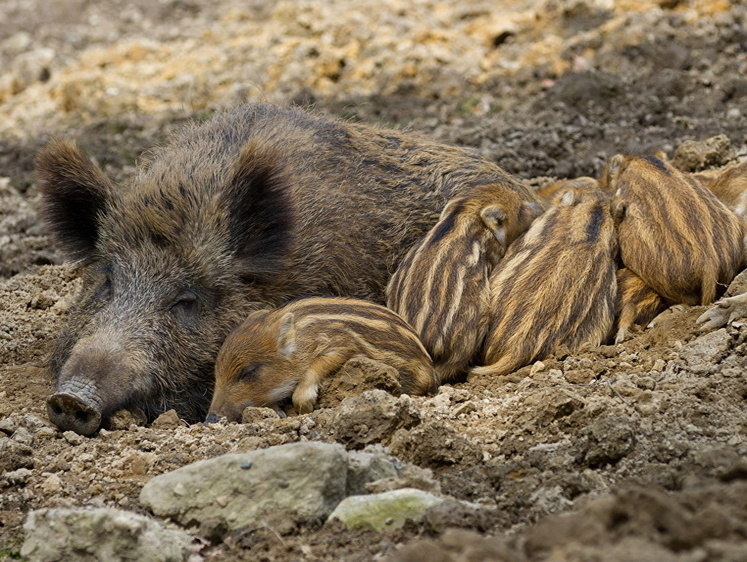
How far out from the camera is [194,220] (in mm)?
5148

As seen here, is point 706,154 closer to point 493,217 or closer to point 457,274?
point 493,217

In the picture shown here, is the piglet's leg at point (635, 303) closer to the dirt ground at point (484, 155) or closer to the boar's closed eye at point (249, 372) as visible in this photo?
the dirt ground at point (484, 155)

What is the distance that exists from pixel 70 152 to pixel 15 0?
409 inches

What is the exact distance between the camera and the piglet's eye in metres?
4.80

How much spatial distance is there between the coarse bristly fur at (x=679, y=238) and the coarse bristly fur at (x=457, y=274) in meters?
0.62

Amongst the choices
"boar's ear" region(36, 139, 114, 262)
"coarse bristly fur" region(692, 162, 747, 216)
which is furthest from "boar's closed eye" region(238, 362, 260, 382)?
"coarse bristly fur" region(692, 162, 747, 216)

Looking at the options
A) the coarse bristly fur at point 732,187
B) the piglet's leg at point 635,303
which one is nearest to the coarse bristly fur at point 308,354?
the piglet's leg at point 635,303

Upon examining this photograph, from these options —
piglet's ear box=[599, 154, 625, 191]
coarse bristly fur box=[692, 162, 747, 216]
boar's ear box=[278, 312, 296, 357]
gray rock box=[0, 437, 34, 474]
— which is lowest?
gray rock box=[0, 437, 34, 474]

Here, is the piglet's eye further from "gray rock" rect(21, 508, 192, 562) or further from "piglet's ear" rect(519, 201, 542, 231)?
"piglet's ear" rect(519, 201, 542, 231)

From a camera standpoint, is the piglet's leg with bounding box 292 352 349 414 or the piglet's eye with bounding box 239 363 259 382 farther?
the piglet's eye with bounding box 239 363 259 382

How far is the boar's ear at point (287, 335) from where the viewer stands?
4777 millimetres

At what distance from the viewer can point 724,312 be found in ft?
15.6

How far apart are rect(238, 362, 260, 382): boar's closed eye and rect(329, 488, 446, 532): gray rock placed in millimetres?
1621

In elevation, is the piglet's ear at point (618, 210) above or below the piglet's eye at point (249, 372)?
above
